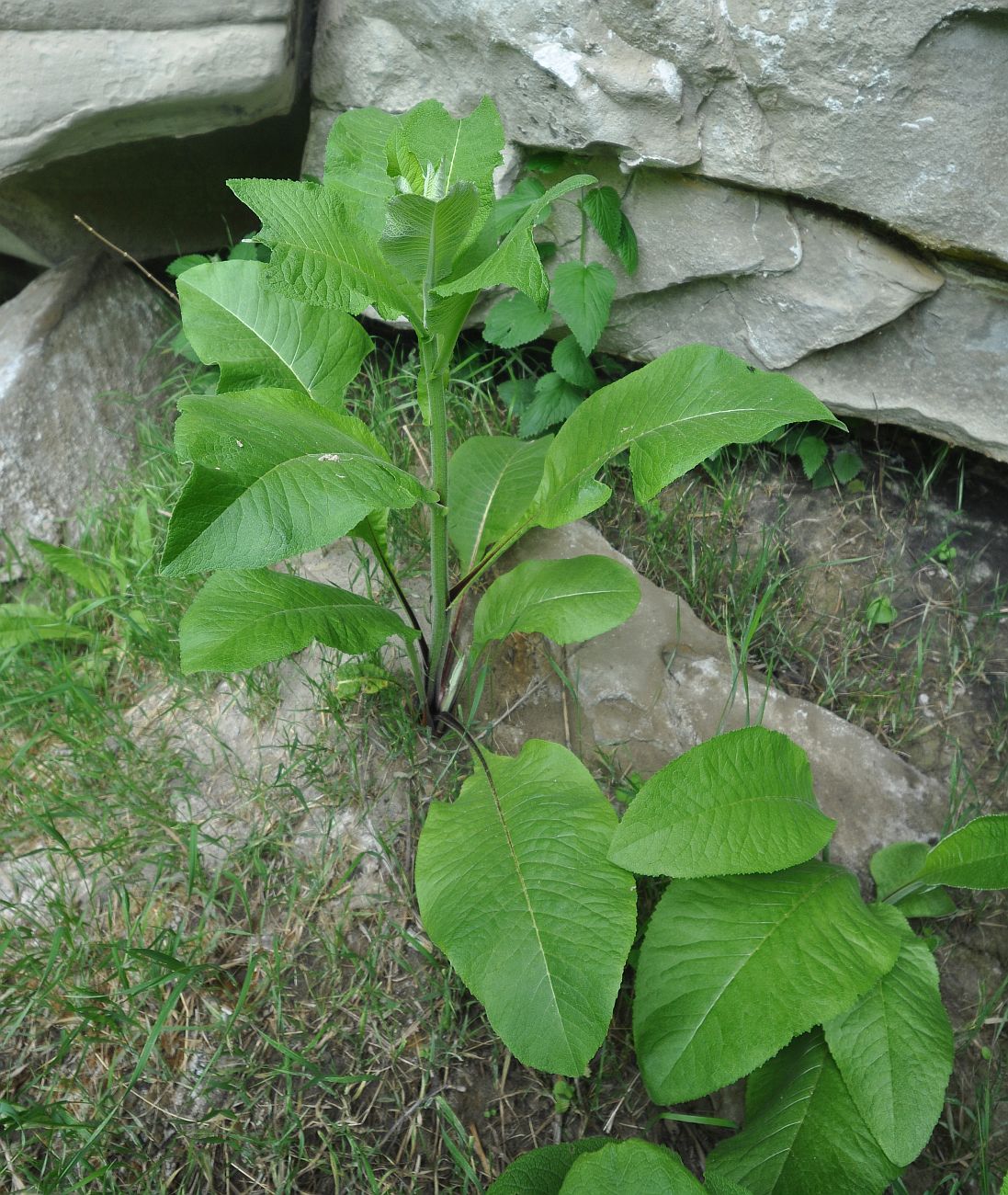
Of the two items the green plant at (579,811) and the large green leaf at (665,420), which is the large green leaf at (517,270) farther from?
the large green leaf at (665,420)

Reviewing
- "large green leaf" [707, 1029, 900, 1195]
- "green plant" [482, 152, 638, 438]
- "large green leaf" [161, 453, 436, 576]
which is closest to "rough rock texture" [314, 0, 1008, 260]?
"green plant" [482, 152, 638, 438]

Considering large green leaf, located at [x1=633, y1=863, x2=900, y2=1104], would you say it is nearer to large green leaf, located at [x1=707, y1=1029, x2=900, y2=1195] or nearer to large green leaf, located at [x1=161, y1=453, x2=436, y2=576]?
large green leaf, located at [x1=707, y1=1029, x2=900, y2=1195]

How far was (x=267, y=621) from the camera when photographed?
1.57 meters

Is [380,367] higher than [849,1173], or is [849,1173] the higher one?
[380,367]

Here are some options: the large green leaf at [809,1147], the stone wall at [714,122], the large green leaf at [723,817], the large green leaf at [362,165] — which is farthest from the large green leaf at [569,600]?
the stone wall at [714,122]

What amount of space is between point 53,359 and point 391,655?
154 centimetres

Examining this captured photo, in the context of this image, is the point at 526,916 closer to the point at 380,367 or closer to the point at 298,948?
the point at 298,948

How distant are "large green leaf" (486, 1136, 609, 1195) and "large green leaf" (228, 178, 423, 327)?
128 centimetres

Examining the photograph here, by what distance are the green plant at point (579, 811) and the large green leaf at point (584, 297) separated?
0.61m

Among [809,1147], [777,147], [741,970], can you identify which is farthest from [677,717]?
[777,147]

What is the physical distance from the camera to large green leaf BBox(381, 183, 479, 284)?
1.34m

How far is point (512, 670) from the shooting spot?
2023mm

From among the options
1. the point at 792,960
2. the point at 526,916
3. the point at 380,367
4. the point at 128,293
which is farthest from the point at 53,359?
the point at 792,960

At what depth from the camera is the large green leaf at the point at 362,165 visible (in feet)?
5.38
